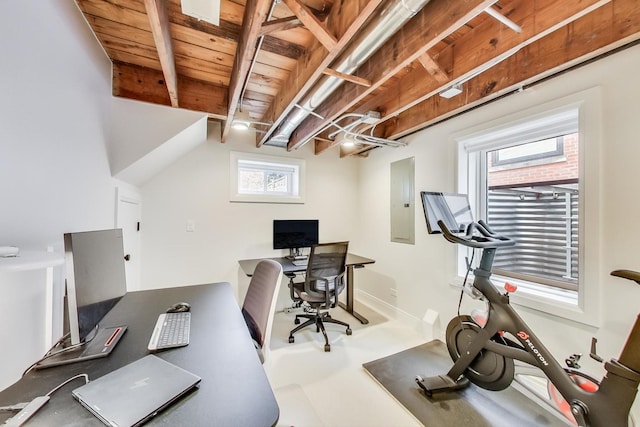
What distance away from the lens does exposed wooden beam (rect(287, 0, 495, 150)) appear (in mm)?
1139

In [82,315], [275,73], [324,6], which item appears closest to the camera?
[82,315]

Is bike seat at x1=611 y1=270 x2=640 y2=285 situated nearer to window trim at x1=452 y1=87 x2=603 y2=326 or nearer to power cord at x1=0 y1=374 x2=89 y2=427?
window trim at x1=452 y1=87 x2=603 y2=326

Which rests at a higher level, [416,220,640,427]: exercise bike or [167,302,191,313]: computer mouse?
[167,302,191,313]: computer mouse

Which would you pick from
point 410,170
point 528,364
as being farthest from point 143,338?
point 410,170

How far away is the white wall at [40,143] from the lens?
0.93 meters

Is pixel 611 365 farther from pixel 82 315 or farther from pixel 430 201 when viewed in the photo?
pixel 82 315

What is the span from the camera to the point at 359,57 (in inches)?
57.8

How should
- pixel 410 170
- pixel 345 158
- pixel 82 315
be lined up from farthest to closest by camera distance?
pixel 345 158
pixel 410 170
pixel 82 315

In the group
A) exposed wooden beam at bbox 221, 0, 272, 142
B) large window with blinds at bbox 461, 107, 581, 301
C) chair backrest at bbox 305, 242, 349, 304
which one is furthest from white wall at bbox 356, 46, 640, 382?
exposed wooden beam at bbox 221, 0, 272, 142

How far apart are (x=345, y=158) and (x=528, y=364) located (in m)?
3.08

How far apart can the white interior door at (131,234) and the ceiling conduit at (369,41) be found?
1.78 metres

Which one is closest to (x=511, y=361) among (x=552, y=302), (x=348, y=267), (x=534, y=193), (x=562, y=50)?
(x=552, y=302)

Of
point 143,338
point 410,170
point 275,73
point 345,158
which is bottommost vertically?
point 143,338

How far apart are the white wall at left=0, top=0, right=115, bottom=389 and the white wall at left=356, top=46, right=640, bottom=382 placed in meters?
2.94
